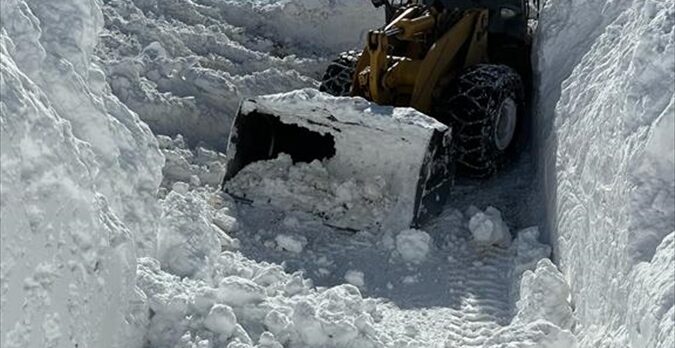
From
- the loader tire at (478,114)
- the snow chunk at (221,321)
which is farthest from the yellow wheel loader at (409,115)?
the snow chunk at (221,321)

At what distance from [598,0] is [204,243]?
3.72 metres

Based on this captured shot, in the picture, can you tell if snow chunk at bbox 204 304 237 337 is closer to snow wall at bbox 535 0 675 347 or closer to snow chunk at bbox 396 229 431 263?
snow wall at bbox 535 0 675 347

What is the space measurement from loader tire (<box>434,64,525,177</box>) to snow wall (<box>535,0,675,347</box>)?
0.74m

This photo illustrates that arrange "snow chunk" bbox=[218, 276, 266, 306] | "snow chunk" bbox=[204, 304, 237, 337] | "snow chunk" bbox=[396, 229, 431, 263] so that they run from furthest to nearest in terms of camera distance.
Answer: "snow chunk" bbox=[396, 229, 431, 263]
"snow chunk" bbox=[218, 276, 266, 306]
"snow chunk" bbox=[204, 304, 237, 337]

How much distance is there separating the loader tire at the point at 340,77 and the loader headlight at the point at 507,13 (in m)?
1.40

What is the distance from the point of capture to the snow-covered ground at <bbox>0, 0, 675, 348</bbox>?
170 inches

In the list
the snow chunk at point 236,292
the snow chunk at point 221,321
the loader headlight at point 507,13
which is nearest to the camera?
Result: the snow chunk at point 221,321

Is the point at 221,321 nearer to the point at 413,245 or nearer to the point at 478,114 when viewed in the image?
the point at 413,245

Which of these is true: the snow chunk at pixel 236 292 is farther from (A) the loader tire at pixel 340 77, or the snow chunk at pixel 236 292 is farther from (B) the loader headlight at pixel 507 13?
(B) the loader headlight at pixel 507 13

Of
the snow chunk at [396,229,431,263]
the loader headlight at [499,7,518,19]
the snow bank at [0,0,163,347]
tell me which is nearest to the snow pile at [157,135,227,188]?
the snow chunk at [396,229,431,263]

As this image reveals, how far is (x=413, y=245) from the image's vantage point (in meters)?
7.00

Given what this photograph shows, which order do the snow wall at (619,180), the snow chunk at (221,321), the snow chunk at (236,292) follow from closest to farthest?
the snow wall at (619,180)
the snow chunk at (221,321)
the snow chunk at (236,292)

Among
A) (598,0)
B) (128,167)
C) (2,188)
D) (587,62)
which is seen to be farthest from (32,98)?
(598,0)

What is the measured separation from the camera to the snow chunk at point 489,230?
7160 mm
